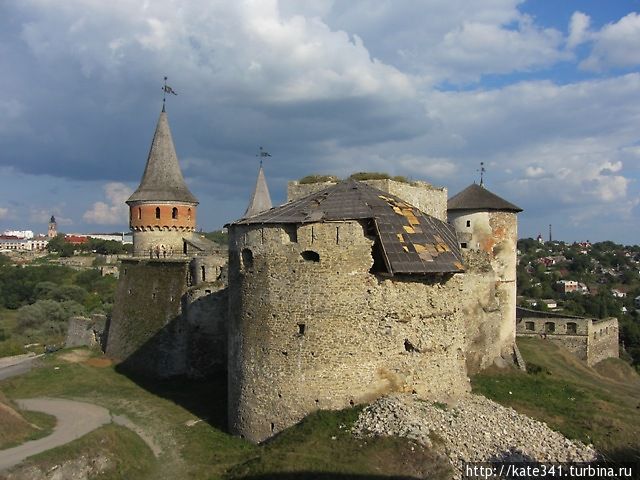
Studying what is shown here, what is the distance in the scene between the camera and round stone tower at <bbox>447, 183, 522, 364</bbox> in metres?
26.6

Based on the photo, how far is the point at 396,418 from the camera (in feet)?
48.3

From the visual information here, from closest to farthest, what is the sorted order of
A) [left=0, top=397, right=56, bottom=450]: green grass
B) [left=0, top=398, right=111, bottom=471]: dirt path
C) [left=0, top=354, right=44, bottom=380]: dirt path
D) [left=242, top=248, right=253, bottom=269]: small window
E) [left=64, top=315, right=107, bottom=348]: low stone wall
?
1. [left=0, top=398, right=111, bottom=471]: dirt path
2. [left=0, top=397, right=56, bottom=450]: green grass
3. [left=242, top=248, right=253, bottom=269]: small window
4. [left=0, top=354, right=44, bottom=380]: dirt path
5. [left=64, top=315, right=107, bottom=348]: low stone wall

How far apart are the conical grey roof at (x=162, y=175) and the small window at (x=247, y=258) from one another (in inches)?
663

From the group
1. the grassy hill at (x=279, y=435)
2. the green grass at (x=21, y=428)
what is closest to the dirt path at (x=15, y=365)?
the grassy hill at (x=279, y=435)

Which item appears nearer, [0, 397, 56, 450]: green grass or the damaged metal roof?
the damaged metal roof

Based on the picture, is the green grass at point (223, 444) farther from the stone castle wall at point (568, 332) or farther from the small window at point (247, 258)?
the stone castle wall at point (568, 332)

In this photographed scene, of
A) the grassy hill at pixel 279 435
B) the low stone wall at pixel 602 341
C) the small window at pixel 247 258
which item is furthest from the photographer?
the low stone wall at pixel 602 341

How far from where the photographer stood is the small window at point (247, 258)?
17.0 metres

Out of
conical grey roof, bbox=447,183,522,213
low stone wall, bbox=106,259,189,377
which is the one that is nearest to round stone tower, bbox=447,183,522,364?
conical grey roof, bbox=447,183,522,213

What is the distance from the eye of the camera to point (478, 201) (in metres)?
27.0

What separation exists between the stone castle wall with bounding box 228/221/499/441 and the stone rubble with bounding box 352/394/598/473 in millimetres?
718

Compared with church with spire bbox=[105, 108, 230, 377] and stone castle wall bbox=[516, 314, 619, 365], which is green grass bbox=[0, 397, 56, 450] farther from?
stone castle wall bbox=[516, 314, 619, 365]

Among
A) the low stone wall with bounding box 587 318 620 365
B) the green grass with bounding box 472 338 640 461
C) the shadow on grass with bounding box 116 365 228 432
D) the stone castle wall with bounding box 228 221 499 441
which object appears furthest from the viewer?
the low stone wall with bounding box 587 318 620 365

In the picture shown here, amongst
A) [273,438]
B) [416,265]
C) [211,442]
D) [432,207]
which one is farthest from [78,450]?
[432,207]
